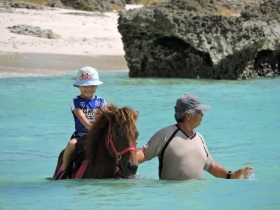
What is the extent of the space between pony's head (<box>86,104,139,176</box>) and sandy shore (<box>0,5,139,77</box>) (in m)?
13.8

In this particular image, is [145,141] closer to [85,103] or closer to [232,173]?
[85,103]

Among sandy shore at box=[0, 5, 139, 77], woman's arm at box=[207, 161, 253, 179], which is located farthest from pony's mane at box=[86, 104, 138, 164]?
sandy shore at box=[0, 5, 139, 77]

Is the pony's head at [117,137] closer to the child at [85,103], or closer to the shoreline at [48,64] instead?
the child at [85,103]

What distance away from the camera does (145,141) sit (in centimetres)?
1260

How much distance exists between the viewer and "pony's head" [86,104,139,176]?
7.20 meters

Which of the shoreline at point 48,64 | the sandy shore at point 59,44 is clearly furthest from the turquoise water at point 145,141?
the sandy shore at point 59,44

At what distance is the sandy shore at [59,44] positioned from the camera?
2294 cm

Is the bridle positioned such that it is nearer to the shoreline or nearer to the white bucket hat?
the white bucket hat

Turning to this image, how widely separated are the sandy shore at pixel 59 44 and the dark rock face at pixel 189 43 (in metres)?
2.36

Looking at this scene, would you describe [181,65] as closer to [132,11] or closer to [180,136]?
[132,11]

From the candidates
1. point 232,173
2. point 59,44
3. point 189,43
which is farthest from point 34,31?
point 232,173

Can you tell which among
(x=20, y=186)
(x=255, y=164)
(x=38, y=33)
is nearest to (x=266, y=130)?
(x=255, y=164)

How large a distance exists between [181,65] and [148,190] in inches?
530

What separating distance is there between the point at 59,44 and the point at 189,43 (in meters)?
5.70
